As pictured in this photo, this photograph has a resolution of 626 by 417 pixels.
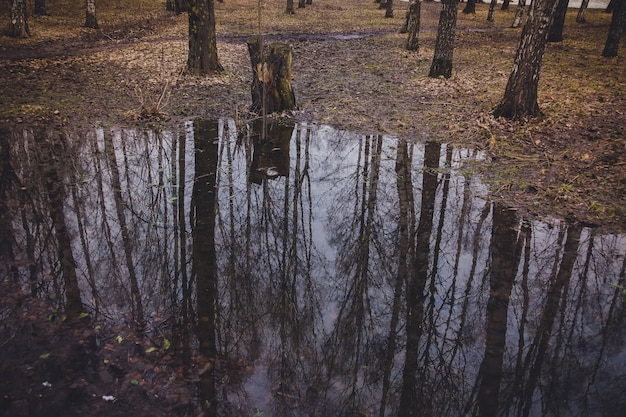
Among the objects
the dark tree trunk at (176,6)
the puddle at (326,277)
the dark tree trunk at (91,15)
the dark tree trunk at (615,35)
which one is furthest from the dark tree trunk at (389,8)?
the puddle at (326,277)

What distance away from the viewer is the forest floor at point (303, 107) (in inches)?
171

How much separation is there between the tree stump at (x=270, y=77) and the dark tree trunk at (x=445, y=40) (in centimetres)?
534

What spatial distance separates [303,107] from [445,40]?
5.42m

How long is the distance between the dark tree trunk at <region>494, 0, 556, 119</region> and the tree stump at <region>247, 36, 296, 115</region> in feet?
17.5

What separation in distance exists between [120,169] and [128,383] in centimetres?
535

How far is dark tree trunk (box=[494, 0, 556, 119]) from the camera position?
32.2 ft

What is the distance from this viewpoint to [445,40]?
1417 cm

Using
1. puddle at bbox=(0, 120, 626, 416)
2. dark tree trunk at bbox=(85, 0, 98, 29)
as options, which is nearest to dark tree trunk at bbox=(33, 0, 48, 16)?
dark tree trunk at bbox=(85, 0, 98, 29)

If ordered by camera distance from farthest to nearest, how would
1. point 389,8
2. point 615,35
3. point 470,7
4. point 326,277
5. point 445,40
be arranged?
point 470,7 → point 389,8 → point 615,35 → point 445,40 → point 326,277

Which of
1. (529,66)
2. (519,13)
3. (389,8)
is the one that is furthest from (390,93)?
(389,8)

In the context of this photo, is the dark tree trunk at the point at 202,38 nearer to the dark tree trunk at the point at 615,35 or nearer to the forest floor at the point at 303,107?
the forest floor at the point at 303,107

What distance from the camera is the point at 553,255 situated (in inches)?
Result: 248

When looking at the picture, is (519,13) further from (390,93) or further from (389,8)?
(390,93)

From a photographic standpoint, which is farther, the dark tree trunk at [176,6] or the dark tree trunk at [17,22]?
the dark tree trunk at [176,6]
